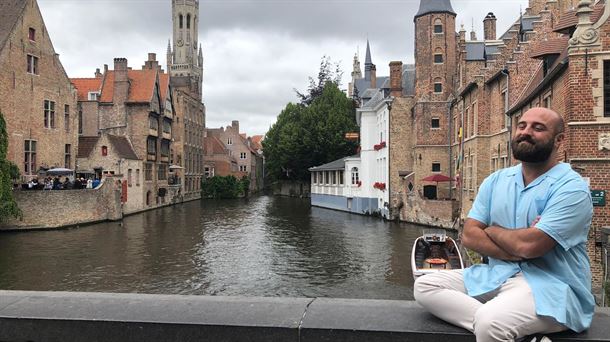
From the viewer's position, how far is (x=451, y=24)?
3391cm

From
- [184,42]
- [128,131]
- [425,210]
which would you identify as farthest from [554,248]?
[184,42]

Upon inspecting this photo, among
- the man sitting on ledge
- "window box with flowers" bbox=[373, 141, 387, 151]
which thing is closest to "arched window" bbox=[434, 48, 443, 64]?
"window box with flowers" bbox=[373, 141, 387, 151]

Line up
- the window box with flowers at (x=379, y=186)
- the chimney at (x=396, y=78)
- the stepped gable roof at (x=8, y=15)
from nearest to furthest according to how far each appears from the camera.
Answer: the stepped gable roof at (x=8, y=15) < the window box with flowers at (x=379, y=186) < the chimney at (x=396, y=78)

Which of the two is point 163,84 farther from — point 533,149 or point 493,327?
point 493,327

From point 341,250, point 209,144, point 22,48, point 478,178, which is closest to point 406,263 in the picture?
point 341,250

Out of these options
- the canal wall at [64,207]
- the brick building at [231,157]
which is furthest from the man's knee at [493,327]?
the brick building at [231,157]

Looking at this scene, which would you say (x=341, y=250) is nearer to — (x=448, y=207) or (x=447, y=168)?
(x=448, y=207)

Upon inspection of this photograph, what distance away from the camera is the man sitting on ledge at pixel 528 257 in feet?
7.97

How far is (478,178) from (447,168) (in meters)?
7.84

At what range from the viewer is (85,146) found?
3875cm

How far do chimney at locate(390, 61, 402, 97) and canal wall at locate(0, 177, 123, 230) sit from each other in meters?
20.3

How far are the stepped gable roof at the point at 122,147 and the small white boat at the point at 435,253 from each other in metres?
27.3

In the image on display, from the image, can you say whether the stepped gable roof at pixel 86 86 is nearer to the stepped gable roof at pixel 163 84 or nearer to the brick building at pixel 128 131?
the brick building at pixel 128 131

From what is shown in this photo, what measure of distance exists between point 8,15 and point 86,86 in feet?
48.5
